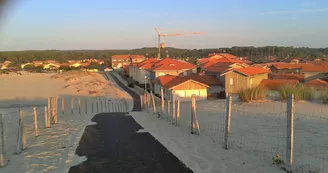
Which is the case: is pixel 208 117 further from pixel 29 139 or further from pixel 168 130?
pixel 29 139

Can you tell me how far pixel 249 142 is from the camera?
36.0 ft

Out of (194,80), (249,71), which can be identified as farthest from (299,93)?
(194,80)

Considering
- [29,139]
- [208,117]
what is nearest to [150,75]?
[208,117]

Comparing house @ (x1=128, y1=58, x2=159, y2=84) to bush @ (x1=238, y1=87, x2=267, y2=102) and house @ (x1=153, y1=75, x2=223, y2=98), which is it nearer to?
house @ (x1=153, y1=75, x2=223, y2=98)

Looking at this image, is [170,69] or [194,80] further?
[170,69]

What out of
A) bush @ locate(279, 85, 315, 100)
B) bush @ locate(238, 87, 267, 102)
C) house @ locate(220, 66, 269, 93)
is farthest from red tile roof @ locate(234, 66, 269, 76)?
bush @ locate(279, 85, 315, 100)

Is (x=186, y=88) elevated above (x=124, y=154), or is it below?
below

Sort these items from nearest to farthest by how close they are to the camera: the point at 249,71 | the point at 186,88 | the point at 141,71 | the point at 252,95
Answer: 1. the point at 252,95
2. the point at 186,88
3. the point at 249,71
4. the point at 141,71

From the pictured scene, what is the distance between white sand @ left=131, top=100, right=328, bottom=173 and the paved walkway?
17.3 inches

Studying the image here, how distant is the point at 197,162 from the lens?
875 centimetres

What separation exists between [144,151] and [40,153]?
3344 mm

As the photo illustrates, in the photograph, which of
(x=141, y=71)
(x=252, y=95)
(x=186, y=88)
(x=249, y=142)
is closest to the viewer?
(x=249, y=142)

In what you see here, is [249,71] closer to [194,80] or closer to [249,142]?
[194,80]

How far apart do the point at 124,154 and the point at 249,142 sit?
4.20 metres
